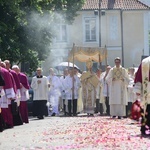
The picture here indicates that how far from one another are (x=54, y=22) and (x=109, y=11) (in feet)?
67.5

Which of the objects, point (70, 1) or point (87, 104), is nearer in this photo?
point (87, 104)

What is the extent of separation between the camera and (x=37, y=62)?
36.1 metres

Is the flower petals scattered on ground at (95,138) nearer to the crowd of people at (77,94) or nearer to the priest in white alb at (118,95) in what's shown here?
the crowd of people at (77,94)

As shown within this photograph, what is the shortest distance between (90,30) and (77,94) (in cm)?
3173

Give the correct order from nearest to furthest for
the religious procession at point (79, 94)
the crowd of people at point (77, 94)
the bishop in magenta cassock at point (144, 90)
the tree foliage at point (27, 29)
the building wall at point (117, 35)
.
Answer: the bishop in magenta cassock at point (144, 90) < the religious procession at point (79, 94) < the crowd of people at point (77, 94) < the tree foliage at point (27, 29) < the building wall at point (117, 35)

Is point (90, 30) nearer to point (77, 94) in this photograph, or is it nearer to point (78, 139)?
point (77, 94)

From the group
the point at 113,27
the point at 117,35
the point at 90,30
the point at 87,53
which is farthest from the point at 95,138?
the point at 117,35

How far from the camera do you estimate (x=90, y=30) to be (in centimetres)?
5978

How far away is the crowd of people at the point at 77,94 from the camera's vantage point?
16094 millimetres

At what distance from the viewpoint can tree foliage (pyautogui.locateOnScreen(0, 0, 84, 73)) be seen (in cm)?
3200

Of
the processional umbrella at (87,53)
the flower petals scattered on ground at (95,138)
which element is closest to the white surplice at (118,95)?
the processional umbrella at (87,53)

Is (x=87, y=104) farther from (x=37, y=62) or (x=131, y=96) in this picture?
(x=37, y=62)

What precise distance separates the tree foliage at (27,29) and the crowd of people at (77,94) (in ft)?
13.5

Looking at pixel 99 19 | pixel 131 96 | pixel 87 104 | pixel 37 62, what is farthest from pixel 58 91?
pixel 99 19
